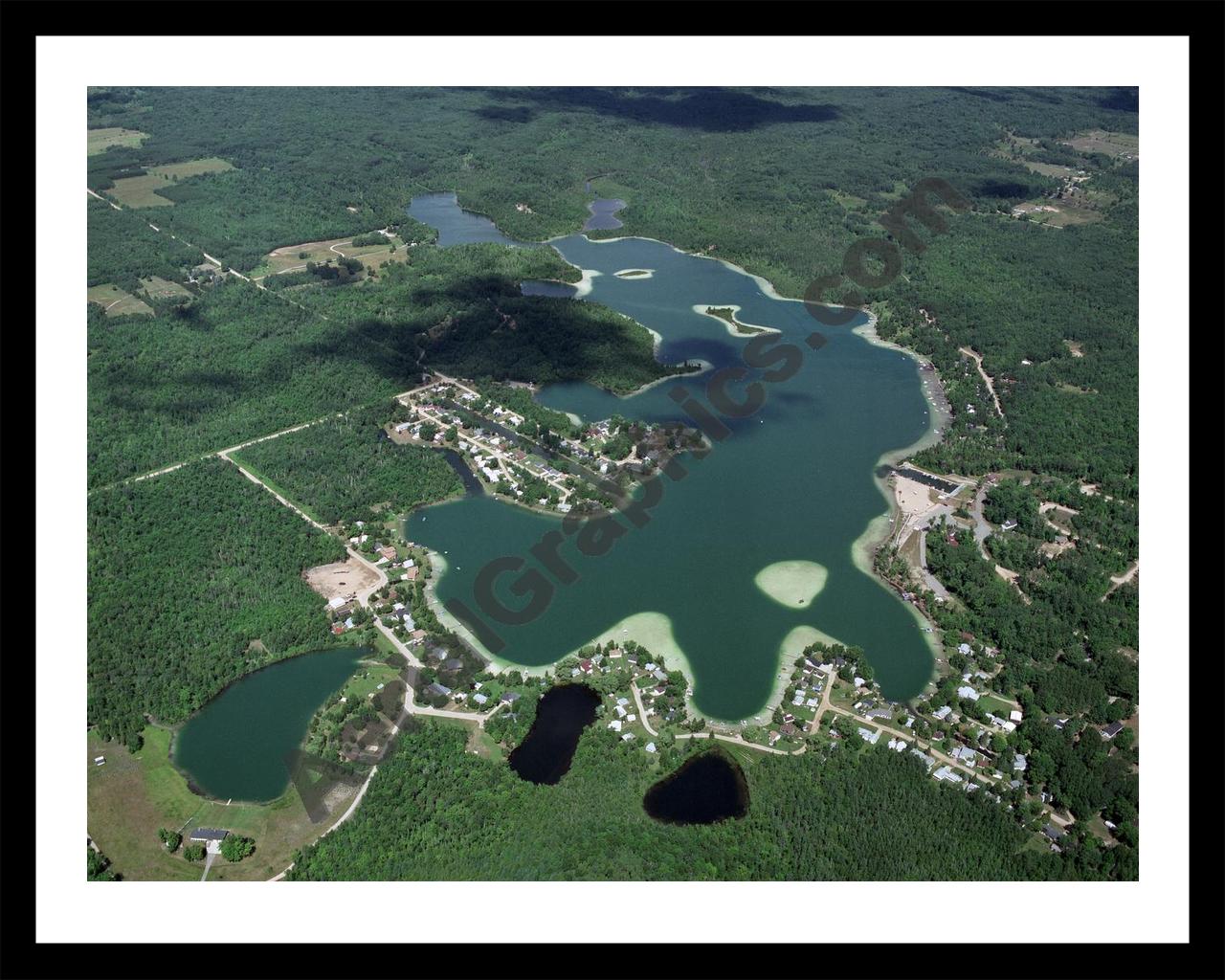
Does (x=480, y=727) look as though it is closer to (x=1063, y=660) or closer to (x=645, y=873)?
(x=645, y=873)

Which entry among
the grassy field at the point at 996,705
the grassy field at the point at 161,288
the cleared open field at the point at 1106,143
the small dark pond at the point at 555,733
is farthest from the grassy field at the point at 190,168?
the grassy field at the point at 996,705

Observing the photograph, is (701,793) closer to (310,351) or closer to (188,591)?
(188,591)

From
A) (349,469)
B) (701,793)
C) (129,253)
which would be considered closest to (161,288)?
(129,253)

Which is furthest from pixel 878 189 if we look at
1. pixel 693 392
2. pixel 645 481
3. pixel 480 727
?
pixel 480 727

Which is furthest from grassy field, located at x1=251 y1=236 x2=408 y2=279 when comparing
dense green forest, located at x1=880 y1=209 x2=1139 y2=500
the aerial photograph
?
dense green forest, located at x1=880 y1=209 x2=1139 y2=500

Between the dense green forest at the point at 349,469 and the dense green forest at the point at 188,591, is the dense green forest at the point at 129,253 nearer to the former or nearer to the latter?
the dense green forest at the point at 349,469

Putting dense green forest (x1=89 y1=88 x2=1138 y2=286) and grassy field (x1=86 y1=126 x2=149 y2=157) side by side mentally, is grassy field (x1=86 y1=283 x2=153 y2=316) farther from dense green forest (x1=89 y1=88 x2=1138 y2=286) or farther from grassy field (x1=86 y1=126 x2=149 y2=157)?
grassy field (x1=86 y1=126 x2=149 y2=157)
